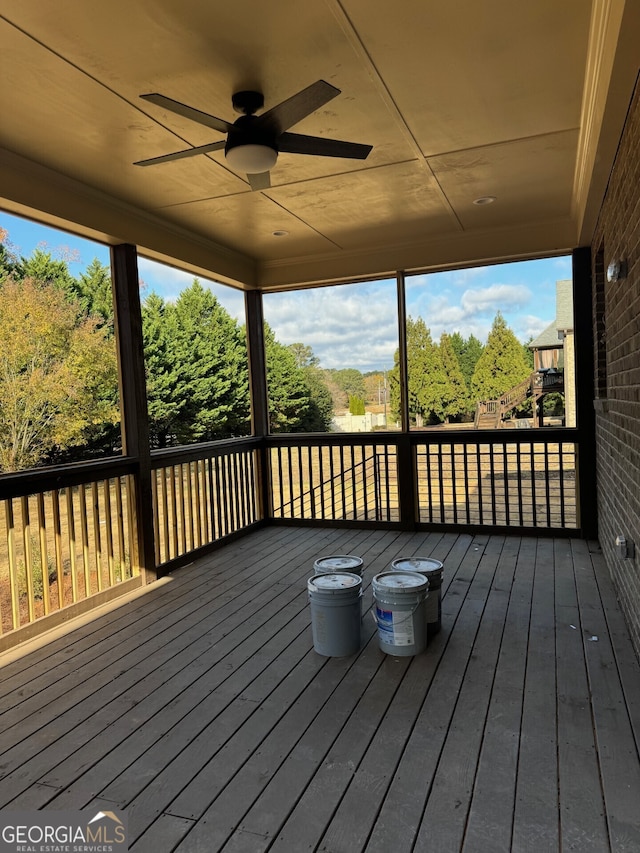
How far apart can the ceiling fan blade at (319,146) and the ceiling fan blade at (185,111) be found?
10.6 inches

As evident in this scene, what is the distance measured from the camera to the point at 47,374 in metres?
4.24

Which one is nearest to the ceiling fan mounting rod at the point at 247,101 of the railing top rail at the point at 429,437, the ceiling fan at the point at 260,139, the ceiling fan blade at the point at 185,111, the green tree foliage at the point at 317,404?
the ceiling fan at the point at 260,139

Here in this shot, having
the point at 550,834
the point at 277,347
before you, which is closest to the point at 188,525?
the point at 277,347

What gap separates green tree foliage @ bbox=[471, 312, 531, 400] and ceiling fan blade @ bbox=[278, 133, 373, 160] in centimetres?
308

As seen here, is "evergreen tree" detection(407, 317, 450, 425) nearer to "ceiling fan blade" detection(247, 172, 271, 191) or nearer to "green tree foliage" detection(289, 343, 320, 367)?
"green tree foliage" detection(289, 343, 320, 367)

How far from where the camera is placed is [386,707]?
2.30 metres

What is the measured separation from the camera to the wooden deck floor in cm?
167

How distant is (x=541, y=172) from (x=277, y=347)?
3.18 metres

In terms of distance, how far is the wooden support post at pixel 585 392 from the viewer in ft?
15.5

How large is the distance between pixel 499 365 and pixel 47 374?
3977mm

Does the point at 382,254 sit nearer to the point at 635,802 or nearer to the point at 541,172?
the point at 541,172

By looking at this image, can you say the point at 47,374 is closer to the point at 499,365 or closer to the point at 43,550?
the point at 43,550

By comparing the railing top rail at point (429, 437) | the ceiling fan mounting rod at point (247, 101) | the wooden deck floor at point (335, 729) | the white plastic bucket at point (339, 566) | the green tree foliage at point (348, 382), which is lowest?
the wooden deck floor at point (335, 729)

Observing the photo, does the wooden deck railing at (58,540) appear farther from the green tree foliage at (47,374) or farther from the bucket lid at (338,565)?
the bucket lid at (338,565)
